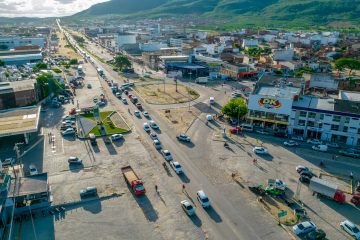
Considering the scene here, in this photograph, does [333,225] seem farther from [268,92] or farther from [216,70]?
[216,70]

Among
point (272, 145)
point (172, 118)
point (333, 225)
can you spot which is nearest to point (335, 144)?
point (272, 145)

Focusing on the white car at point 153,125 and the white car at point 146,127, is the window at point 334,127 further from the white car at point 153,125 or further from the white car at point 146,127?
the white car at point 146,127

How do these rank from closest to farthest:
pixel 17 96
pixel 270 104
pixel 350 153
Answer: pixel 350 153 → pixel 270 104 → pixel 17 96

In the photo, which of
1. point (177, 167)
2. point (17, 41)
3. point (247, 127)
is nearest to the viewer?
point (177, 167)

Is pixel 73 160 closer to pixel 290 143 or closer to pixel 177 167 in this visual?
pixel 177 167

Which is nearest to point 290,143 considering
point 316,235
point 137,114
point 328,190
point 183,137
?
point 328,190
